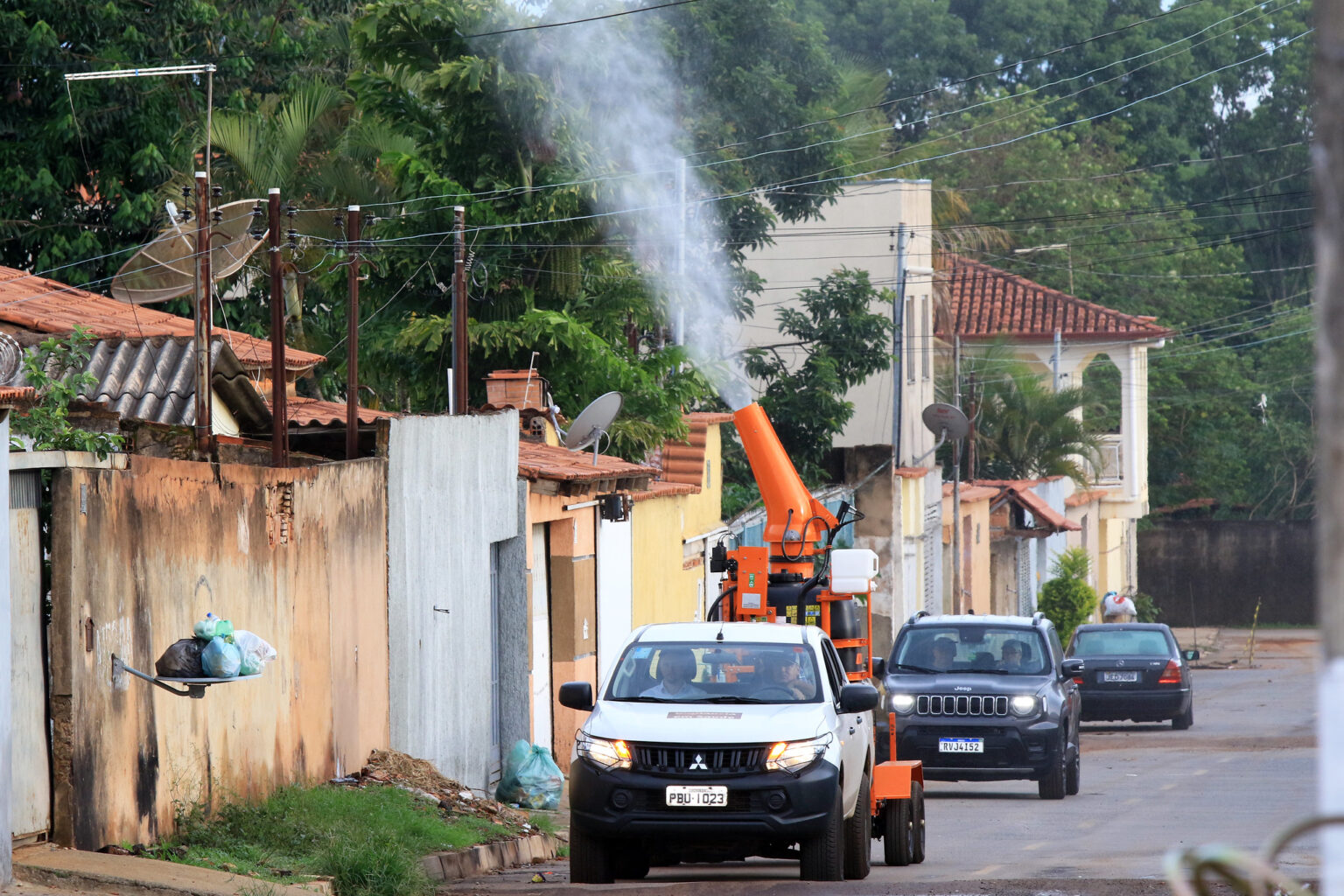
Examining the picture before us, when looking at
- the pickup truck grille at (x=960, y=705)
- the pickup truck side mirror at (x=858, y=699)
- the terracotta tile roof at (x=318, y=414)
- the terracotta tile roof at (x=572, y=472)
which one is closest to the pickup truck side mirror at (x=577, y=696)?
the pickup truck side mirror at (x=858, y=699)

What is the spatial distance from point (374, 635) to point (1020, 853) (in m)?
5.35

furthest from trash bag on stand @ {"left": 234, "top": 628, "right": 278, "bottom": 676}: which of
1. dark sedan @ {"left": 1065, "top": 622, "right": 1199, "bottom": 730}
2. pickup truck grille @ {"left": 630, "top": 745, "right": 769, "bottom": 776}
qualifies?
dark sedan @ {"left": 1065, "top": 622, "right": 1199, "bottom": 730}

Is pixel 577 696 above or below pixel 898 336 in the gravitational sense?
below

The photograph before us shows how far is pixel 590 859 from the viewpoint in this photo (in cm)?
1120

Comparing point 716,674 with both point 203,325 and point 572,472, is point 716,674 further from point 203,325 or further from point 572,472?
point 572,472

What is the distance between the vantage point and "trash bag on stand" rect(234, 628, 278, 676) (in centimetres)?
1062

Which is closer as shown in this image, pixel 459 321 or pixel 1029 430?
pixel 459 321

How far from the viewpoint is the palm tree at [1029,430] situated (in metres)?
44.3

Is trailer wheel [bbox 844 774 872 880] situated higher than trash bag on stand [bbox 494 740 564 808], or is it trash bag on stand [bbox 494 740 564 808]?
trailer wheel [bbox 844 774 872 880]

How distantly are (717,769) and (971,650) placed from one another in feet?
30.3

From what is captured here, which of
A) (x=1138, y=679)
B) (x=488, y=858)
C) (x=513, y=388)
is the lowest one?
(x=1138, y=679)

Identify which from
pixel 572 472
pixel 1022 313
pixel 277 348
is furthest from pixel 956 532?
pixel 1022 313

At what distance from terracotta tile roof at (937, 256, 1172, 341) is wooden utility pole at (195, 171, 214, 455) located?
38.6m

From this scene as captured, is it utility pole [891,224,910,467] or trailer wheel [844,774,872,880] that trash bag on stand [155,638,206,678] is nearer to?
trailer wheel [844,774,872,880]
